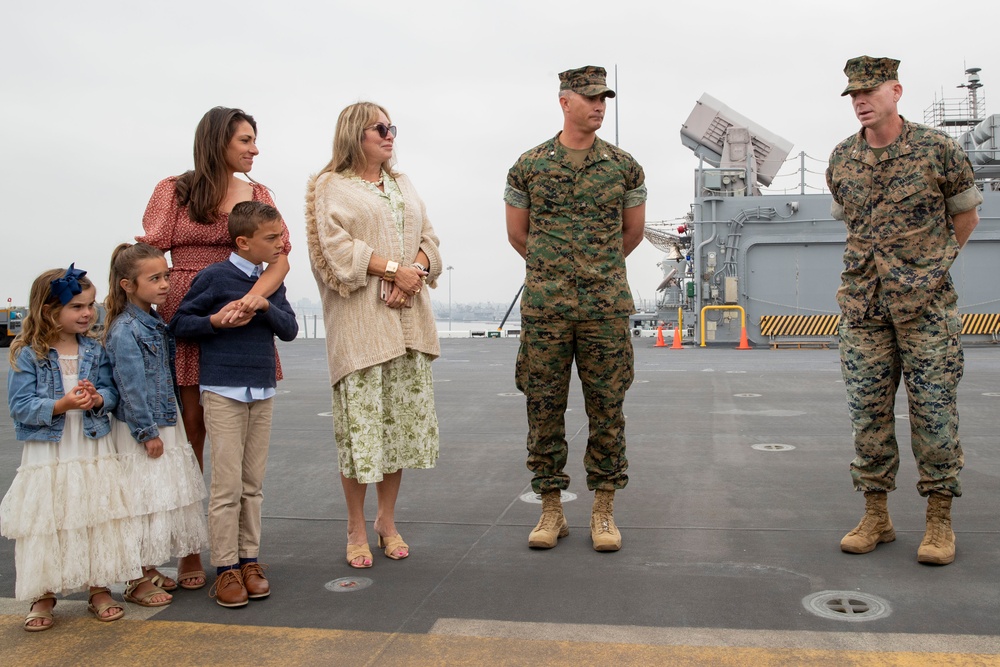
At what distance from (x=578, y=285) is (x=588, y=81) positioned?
0.83 m

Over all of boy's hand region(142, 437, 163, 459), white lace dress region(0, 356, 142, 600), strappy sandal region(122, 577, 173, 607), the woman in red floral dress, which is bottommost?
strappy sandal region(122, 577, 173, 607)

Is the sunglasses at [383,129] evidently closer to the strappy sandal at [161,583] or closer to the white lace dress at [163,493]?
the white lace dress at [163,493]

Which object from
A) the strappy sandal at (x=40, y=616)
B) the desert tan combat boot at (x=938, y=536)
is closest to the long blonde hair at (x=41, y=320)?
the strappy sandal at (x=40, y=616)

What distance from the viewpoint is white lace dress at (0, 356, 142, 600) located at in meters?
Answer: 2.72

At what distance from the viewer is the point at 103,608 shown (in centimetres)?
281

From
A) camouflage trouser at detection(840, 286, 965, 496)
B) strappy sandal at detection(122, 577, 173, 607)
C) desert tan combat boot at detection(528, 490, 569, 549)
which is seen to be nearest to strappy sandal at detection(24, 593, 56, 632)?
strappy sandal at detection(122, 577, 173, 607)

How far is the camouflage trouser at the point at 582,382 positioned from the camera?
3.54 m

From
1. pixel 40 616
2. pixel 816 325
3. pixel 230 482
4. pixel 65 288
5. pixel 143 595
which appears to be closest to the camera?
pixel 40 616

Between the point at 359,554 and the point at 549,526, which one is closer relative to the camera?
the point at 359,554

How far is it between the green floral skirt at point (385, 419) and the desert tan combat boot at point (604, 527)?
2.38 feet

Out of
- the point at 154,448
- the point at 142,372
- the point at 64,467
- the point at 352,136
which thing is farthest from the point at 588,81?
the point at 64,467

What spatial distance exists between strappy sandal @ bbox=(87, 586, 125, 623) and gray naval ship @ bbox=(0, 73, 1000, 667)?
28 millimetres

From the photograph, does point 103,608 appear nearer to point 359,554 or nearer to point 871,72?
point 359,554

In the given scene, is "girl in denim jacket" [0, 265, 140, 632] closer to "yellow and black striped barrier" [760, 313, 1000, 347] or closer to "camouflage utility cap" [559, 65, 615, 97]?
"camouflage utility cap" [559, 65, 615, 97]
